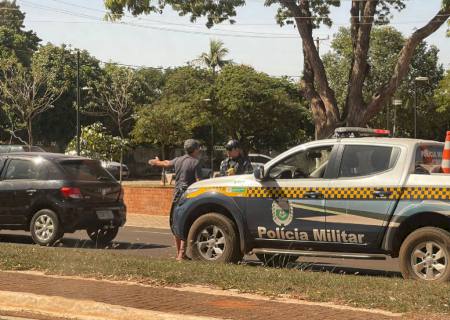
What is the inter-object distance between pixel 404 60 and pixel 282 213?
12438mm

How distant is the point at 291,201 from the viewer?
901 cm

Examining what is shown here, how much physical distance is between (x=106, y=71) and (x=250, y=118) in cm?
1122

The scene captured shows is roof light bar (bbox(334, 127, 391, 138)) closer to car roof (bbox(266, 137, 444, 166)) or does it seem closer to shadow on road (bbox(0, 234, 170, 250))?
car roof (bbox(266, 137, 444, 166))

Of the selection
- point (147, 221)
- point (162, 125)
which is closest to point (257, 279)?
point (147, 221)

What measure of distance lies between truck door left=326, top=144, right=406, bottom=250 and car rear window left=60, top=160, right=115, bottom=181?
214 inches

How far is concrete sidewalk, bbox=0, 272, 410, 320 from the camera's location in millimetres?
6242

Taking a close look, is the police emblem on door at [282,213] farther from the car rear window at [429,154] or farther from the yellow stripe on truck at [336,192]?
the car rear window at [429,154]

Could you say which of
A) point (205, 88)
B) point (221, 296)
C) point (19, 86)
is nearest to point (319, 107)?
point (221, 296)

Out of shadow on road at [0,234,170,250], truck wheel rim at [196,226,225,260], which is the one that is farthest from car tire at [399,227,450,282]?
shadow on road at [0,234,170,250]

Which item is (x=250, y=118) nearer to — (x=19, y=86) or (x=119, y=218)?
(x=19, y=86)

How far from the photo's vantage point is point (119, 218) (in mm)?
13023

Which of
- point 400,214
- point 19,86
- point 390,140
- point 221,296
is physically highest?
point 19,86

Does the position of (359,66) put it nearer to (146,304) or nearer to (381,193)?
(381,193)

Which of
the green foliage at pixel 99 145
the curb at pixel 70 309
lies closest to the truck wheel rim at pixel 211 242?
the curb at pixel 70 309
